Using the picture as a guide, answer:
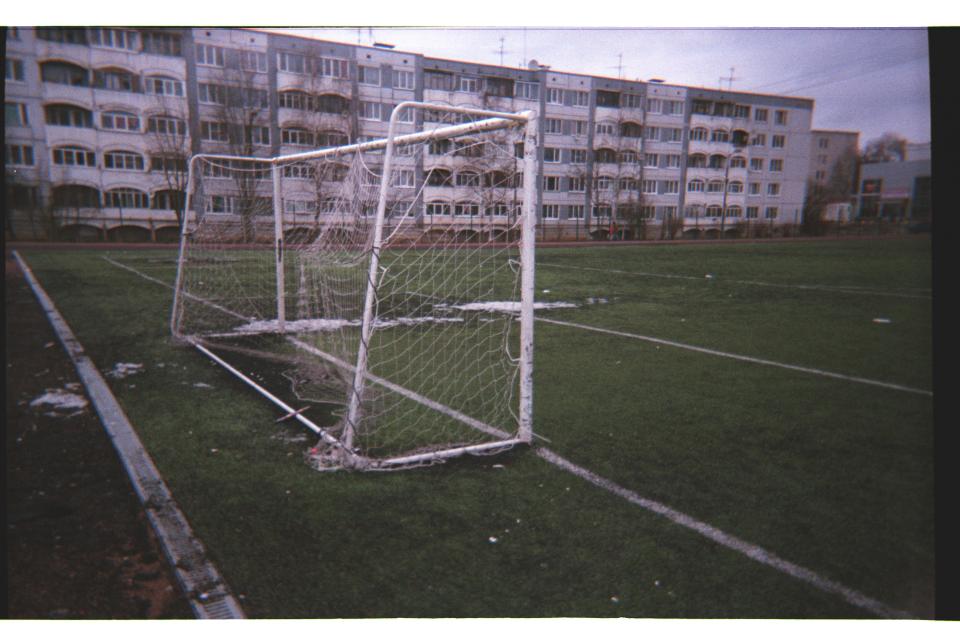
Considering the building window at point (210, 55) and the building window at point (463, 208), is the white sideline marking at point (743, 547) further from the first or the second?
the building window at point (210, 55)

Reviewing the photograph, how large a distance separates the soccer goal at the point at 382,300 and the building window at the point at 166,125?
20.2m

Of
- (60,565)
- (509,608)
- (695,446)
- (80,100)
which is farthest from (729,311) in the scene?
(80,100)

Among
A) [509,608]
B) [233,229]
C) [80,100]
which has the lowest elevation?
[509,608]

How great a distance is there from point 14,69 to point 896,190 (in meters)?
5.82

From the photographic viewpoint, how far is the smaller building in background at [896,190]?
3189 millimetres

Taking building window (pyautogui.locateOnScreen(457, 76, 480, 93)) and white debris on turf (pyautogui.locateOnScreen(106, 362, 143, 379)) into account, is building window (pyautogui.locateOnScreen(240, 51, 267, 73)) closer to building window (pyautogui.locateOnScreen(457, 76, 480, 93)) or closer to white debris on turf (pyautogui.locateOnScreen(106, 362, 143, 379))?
building window (pyautogui.locateOnScreen(457, 76, 480, 93))

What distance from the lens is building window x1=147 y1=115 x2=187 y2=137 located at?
→ 2558 centimetres

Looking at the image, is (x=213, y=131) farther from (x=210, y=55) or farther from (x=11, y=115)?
(x=11, y=115)

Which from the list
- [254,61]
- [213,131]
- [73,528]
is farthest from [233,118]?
[73,528]

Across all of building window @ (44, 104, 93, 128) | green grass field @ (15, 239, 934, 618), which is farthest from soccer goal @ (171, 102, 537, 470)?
building window @ (44, 104, 93, 128)

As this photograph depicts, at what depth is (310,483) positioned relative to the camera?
2.95 meters

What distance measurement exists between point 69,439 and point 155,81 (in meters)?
25.6

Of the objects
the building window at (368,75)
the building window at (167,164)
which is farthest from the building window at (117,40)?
the building window at (368,75)

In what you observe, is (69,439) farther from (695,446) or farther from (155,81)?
(155,81)
